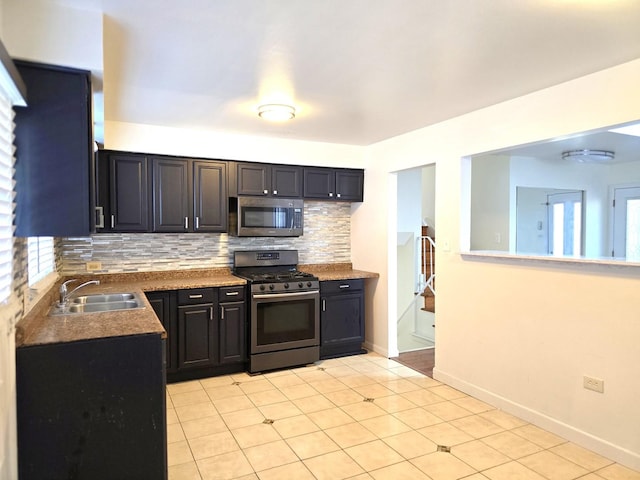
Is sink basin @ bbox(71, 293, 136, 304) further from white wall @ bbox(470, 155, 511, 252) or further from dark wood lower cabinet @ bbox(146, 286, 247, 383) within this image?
white wall @ bbox(470, 155, 511, 252)

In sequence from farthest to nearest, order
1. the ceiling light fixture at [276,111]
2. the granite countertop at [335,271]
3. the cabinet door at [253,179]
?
the granite countertop at [335,271] → the cabinet door at [253,179] → the ceiling light fixture at [276,111]

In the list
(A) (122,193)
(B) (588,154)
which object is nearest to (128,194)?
(A) (122,193)

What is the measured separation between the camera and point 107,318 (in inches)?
91.9

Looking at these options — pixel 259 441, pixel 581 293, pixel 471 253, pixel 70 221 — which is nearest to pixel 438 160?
pixel 471 253

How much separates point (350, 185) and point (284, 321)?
178 cm

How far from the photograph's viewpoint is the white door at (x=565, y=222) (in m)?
5.98

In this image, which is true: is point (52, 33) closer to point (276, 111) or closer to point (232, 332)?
point (276, 111)

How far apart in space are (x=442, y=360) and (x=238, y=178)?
2.69 meters

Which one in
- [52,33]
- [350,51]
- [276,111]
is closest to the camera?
[52,33]

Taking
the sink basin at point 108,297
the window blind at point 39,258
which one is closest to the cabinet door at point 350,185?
the sink basin at point 108,297

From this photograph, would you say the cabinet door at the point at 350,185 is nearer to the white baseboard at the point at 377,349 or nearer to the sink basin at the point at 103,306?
the white baseboard at the point at 377,349

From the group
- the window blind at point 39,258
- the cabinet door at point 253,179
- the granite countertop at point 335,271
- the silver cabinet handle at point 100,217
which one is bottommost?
the granite countertop at point 335,271

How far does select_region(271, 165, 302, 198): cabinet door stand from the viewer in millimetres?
4552

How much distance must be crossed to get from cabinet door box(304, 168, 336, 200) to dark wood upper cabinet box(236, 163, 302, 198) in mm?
88
